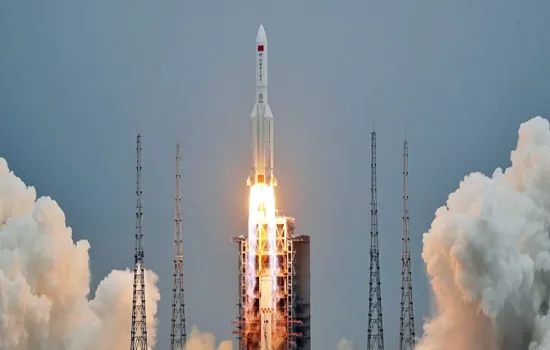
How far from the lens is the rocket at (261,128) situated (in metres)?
98.4

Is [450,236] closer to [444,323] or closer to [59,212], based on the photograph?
[444,323]

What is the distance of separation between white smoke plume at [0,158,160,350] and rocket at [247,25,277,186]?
6544 mm

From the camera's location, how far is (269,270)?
9919 centimetres

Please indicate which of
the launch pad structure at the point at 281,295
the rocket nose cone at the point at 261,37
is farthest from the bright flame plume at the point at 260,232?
the rocket nose cone at the point at 261,37

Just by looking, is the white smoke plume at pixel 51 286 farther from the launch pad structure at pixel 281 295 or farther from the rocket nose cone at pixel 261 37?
the rocket nose cone at pixel 261 37

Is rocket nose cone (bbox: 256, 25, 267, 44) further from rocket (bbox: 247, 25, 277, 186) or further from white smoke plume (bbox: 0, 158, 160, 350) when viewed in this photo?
white smoke plume (bbox: 0, 158, 160, 350)

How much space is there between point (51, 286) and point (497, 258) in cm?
1676

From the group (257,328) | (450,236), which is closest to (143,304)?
(257,328)

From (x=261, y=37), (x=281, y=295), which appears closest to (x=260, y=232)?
(x=281, y=295)

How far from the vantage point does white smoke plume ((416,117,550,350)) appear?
94.9 metres

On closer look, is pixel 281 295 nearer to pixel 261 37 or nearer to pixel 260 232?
pixel 260 232

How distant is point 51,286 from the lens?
101125 millimetres

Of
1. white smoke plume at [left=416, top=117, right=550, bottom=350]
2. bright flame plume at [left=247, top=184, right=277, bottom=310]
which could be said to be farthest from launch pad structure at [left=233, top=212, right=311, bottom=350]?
white smoke plume at [left=416, top=117, right=550, bottom=350]

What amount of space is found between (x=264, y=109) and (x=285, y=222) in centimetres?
427
